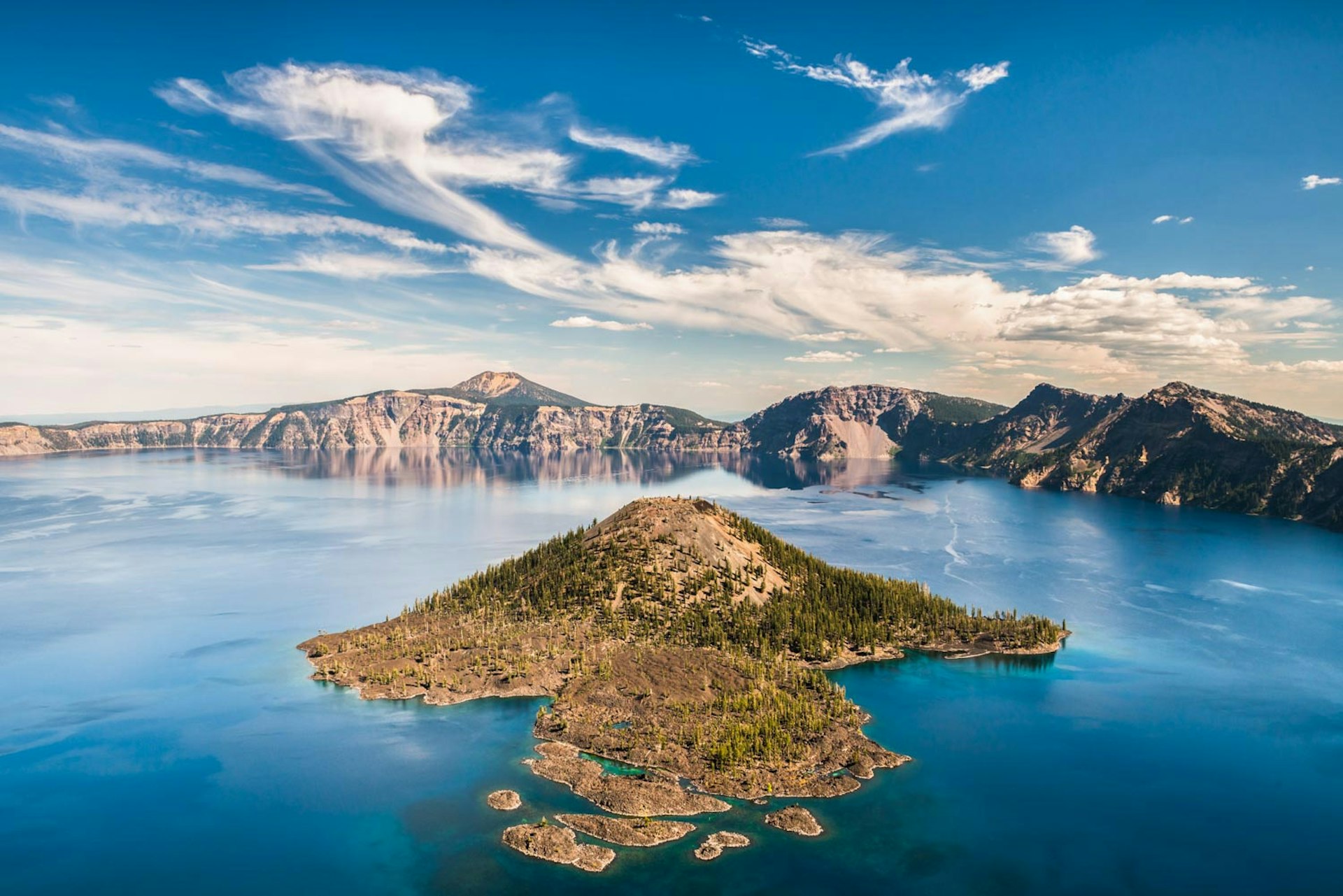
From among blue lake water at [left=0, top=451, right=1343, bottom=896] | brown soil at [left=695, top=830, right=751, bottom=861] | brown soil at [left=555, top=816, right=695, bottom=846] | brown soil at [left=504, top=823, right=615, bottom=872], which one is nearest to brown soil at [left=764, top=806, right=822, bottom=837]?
blue lake water at [left=0, top=451, right=1343, bottom=896]

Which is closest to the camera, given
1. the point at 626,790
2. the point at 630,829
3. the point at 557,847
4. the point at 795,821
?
the point at 557,847

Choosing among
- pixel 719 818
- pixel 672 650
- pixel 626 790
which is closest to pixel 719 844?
pixel 719 818

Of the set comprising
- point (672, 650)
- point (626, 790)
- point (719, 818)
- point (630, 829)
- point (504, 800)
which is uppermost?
point (672, 650)

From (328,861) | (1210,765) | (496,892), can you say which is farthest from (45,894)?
(1210,765)

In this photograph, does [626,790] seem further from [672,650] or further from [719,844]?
[672,650]

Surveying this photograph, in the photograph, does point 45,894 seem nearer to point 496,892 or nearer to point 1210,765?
point 496,892

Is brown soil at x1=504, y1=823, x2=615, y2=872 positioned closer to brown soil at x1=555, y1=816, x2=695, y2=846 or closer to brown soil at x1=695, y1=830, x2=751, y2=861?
brown soil at x1=555, y1=816, x2=695, y2=846

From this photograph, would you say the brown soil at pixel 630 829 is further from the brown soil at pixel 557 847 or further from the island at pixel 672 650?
the brown soil at pixel 557 847
